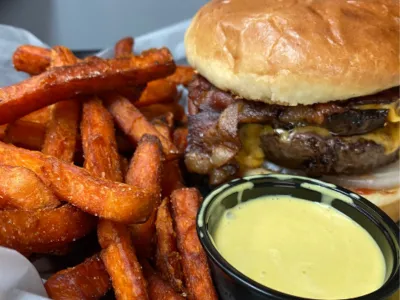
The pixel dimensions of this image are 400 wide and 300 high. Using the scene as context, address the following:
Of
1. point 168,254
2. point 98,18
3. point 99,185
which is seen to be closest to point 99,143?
point 99,185

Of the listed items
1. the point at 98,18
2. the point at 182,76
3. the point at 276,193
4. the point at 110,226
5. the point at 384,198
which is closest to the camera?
the point at 110,226

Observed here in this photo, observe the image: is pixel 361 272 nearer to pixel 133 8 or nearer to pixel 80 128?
pixel 80 128

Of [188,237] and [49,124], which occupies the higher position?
[49,124]

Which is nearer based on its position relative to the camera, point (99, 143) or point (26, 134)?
point (99, 143)

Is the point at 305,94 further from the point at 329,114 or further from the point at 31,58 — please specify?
the point at 31,58

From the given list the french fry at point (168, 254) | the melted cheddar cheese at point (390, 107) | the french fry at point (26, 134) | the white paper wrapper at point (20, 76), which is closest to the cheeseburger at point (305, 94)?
the melted cheddar cheese at point (390, 107)

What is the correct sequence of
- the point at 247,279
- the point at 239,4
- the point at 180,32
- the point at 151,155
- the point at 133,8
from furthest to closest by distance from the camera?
1. the point at 133,8
2. the point at 180,32
3. the point at 239,4
4. the point at 151,155
5. the point at 247,279

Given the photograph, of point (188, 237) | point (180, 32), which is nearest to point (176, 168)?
point (188, 237)
